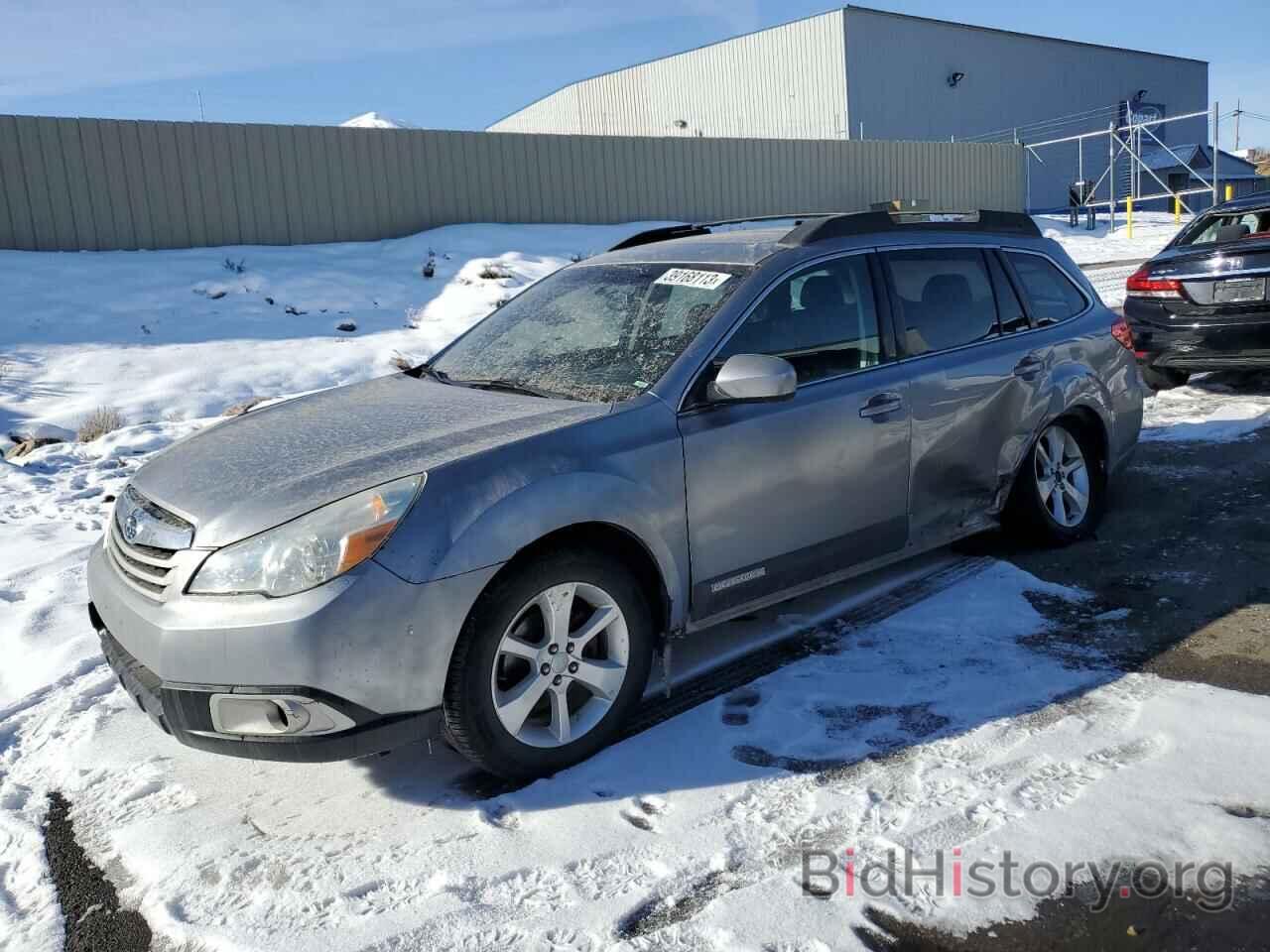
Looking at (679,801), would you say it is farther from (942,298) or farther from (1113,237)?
(1113,237)

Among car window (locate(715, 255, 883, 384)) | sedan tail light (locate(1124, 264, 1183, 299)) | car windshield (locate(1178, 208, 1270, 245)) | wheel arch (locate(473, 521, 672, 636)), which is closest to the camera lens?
wheel arch (locate(473, 521, 672, 636))

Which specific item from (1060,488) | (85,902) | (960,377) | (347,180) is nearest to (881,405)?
(960,377)

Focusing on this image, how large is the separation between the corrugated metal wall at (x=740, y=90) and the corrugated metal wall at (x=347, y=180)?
42.8ft

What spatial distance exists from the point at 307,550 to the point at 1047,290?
13.1ft

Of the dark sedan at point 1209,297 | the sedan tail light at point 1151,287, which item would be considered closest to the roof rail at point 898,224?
the dark sedan at point 1209,297

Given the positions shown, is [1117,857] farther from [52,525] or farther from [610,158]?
[610,158]

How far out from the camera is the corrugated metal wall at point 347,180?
1530 centimetres

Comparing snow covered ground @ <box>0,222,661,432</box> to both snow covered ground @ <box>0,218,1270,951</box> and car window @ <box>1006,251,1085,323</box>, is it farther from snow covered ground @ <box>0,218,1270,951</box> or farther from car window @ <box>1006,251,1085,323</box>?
car window @ <box>1006,251,1085,323</box>

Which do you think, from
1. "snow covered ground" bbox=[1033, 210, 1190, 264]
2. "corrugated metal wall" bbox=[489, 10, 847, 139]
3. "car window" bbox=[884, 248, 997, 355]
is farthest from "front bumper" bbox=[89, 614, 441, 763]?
"corrugated metal wall" bbox=[489, 10, 847, 139]

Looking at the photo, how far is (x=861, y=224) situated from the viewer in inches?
184

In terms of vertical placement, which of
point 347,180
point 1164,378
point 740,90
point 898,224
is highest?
point 740,90

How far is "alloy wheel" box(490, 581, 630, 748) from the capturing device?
132 inches

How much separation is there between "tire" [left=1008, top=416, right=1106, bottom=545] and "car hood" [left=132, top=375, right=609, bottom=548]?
2469 mm
